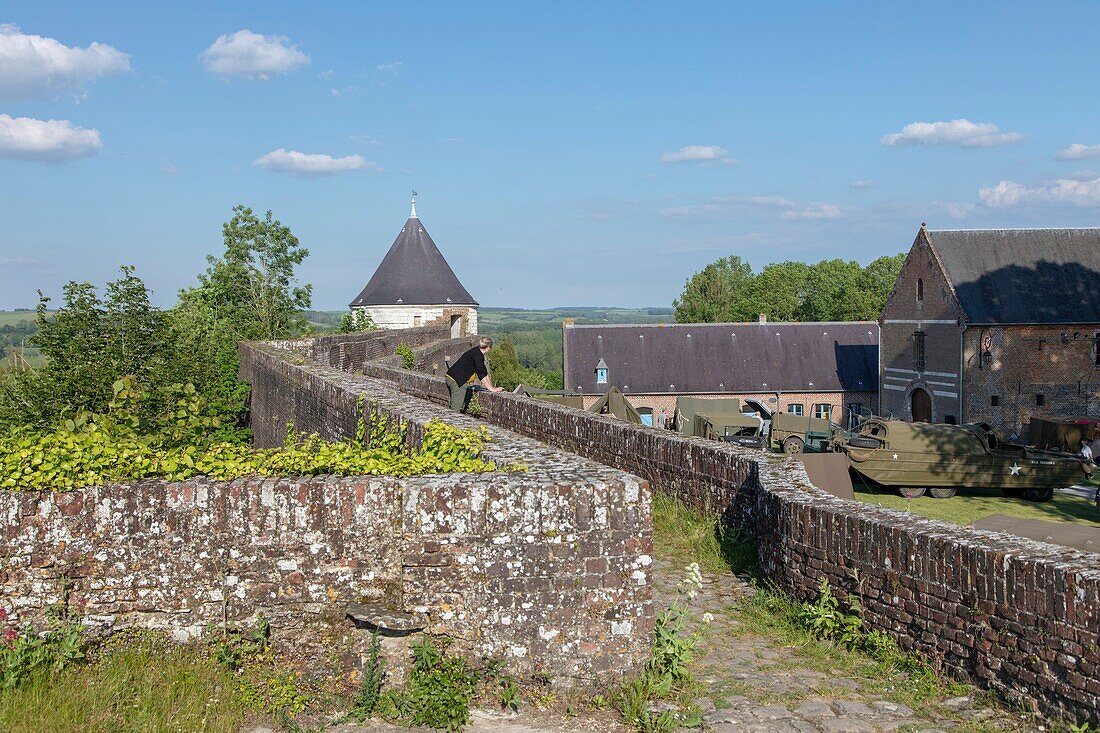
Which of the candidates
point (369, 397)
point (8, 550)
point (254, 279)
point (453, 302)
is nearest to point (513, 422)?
point (369, 397)

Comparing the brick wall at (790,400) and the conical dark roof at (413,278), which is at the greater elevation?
the conical dark roof at (413,278)

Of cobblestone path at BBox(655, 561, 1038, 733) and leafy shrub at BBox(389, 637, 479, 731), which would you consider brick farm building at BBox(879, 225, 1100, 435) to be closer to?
cobblestone path at BBox(655, 561, 1038, 733)

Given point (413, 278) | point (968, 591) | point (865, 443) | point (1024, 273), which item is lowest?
point (865, 443)

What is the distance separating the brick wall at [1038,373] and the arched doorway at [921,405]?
326 cm

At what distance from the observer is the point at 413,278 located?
56438 mm

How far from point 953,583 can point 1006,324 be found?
39191 millimetres

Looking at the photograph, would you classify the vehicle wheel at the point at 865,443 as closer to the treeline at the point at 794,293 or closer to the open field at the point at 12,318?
the treeline at the point at 794,293

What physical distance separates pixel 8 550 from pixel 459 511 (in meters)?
2.12

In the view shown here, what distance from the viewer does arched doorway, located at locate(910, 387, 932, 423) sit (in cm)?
4384

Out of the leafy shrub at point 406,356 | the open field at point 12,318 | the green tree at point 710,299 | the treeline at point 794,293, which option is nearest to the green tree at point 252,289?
the leafy shrub at point 406,356

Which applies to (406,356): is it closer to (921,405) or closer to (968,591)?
(968,591)

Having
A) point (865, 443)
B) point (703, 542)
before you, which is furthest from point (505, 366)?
point (703, 542)

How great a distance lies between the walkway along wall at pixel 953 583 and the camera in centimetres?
460

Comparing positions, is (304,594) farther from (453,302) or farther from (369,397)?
(453,302)
